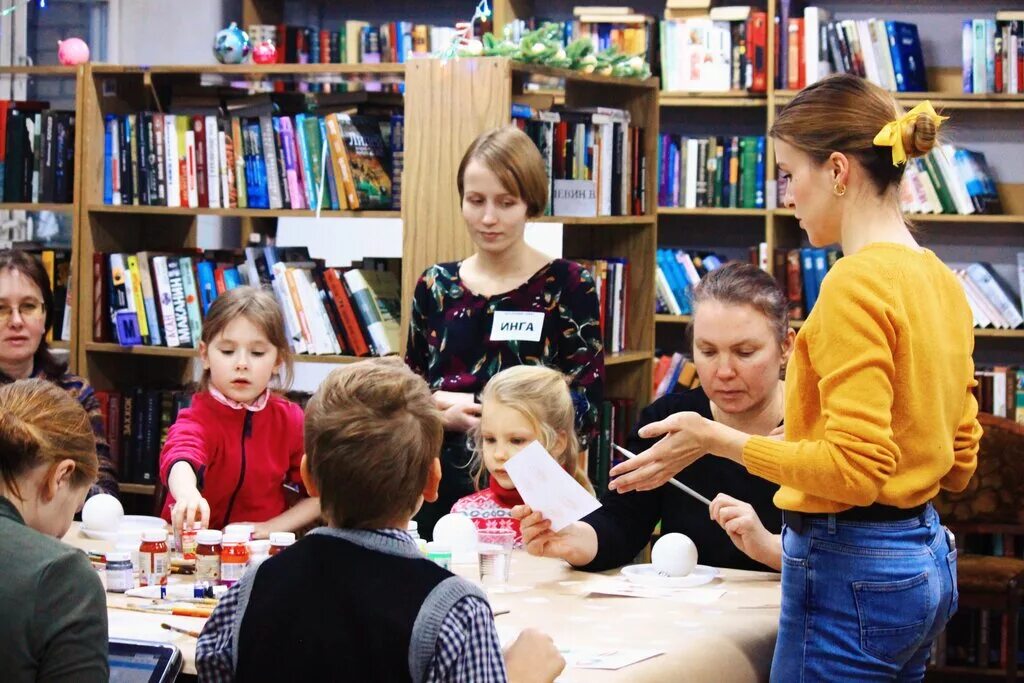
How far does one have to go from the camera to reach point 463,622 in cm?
146

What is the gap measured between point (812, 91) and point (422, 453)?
0.77m

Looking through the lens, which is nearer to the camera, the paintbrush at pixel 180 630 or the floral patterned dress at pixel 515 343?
the paintbrush at pixel 180 630

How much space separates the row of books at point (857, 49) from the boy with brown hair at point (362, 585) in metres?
4.11

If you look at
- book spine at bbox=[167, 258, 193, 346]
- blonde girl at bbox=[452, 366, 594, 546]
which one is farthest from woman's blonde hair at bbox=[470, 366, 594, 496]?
book spine at bbox=[167, 258, 193, 346]

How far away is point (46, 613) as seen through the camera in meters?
1.64

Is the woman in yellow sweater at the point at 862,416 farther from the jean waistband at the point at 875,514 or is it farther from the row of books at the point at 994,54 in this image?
the row of books at the point at 994,54

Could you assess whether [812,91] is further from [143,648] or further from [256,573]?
[143,648]

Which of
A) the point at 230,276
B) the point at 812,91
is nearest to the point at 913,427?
the point at 812,91

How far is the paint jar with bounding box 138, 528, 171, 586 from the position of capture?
2.36 meters

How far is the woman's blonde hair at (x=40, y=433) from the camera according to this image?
70.2 inches

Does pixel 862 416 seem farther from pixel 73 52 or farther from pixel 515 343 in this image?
pixel 73 52

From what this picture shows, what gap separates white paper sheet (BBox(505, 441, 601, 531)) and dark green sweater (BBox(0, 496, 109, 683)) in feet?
2.53


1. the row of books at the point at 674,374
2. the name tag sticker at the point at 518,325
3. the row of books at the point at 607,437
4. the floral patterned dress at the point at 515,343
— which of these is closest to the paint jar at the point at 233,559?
the floral patterned dress at the point at 515,343

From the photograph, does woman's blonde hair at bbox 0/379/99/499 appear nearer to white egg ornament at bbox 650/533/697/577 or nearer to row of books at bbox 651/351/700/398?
white egg ornament at bbox 650/533/697/577
